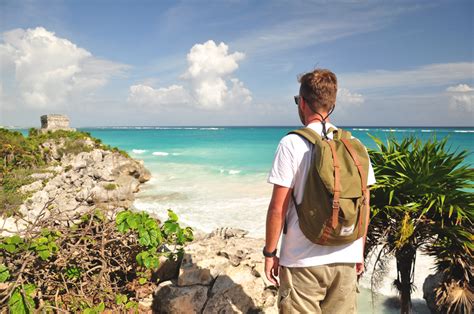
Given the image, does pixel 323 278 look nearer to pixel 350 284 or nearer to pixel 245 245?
pixel 350 284

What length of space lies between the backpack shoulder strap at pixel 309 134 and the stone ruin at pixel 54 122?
3066 centimetres

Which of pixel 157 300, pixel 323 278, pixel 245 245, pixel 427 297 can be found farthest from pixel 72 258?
pixel 427 297

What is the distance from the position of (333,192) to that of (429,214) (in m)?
1.87

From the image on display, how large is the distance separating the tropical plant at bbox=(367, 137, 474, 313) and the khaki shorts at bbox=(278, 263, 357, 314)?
1.07 m

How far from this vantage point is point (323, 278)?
2035 mm

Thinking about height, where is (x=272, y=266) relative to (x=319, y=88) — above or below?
below

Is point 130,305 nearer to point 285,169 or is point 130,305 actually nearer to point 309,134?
point 285,169

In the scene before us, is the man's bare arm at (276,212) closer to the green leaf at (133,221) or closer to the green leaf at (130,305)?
the green leaf at (133,221)

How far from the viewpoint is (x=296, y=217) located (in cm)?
204

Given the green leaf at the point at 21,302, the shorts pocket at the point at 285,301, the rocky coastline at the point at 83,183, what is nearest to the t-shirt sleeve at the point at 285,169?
the shorts pocket at the point at 285,301

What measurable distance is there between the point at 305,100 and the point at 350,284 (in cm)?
131

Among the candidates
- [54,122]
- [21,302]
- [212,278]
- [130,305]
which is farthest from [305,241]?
[54,122]

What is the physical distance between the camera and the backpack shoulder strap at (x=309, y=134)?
74.9 inches

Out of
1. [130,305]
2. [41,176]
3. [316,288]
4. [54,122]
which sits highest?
[54,122]
